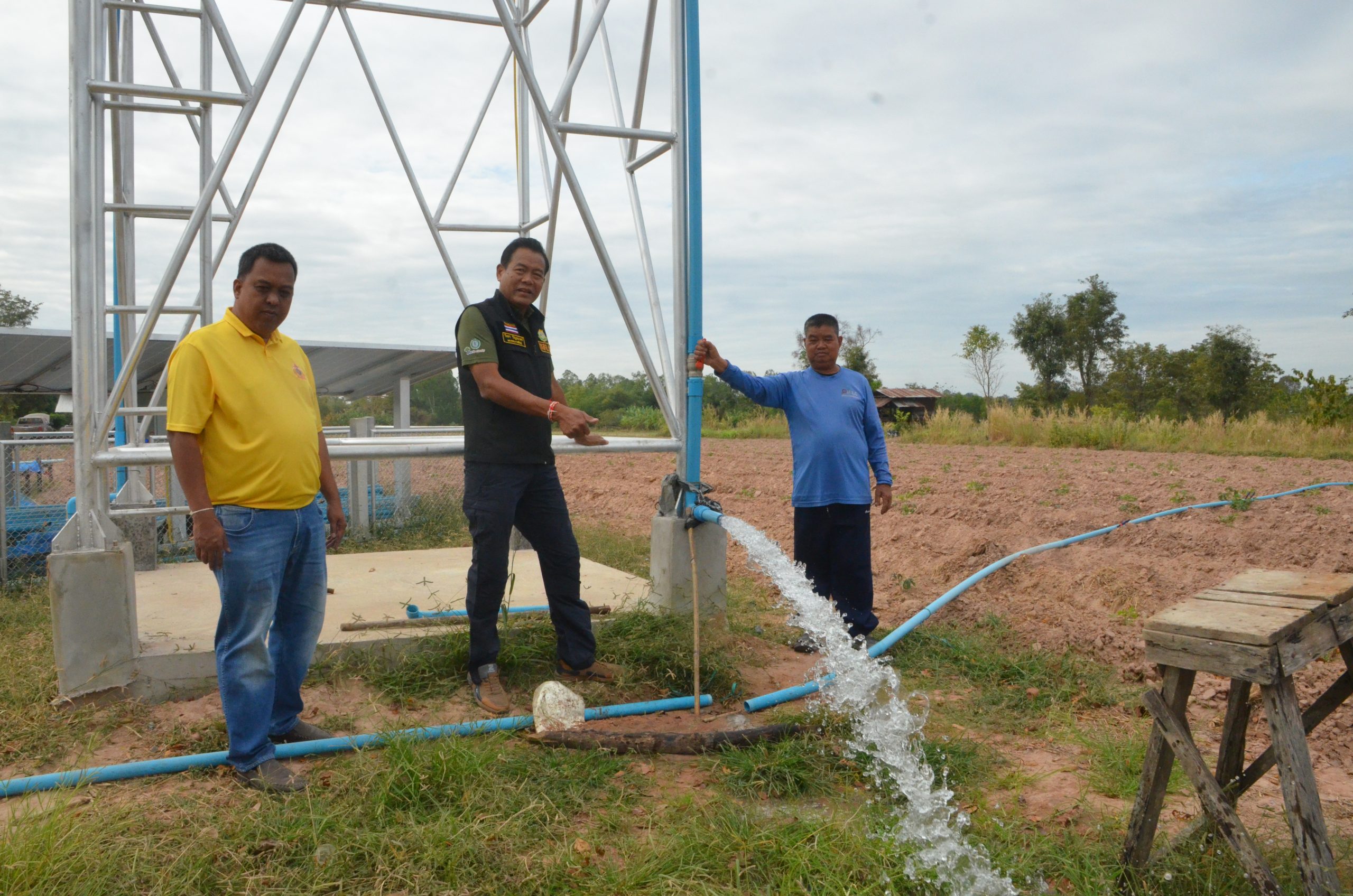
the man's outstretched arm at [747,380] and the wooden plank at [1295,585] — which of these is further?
the man's outstretched arm at [747,380]

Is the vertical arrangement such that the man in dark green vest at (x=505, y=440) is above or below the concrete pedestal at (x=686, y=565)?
above

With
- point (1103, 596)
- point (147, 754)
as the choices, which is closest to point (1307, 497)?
point (1103, 596)

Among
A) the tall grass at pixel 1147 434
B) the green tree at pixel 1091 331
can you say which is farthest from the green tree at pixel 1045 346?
the tall grass at pixel 1147 434

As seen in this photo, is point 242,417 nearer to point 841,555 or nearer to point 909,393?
point 841,555

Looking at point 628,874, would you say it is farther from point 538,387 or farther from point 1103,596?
point 1103,596

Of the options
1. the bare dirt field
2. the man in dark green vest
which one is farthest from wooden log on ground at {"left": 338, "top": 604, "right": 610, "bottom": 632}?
the bare dirt field

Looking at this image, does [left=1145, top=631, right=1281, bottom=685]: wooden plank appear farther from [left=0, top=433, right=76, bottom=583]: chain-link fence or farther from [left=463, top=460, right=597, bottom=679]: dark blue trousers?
[left=0, top=433, right=76, bottom=583]: chain-link fence

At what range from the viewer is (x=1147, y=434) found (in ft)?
60.5

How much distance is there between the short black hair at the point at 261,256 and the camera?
3.30 meters

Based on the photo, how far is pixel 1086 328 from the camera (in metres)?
38.0

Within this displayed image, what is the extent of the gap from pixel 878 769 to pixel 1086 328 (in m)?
38.5

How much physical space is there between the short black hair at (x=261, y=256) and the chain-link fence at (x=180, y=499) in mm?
2361

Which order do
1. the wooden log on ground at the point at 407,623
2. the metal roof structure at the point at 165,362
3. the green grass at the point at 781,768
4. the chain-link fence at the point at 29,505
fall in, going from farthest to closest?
1. the metal roof structure at the point at 165,362
2. the chain-link fence at the point at 29,505
3. the wooden log on ground at the point at 407,623
4. the green grass at the point at 781,768

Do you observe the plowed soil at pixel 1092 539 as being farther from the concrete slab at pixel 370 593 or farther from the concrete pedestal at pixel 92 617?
the concrete pedestal at pixel 92 617
